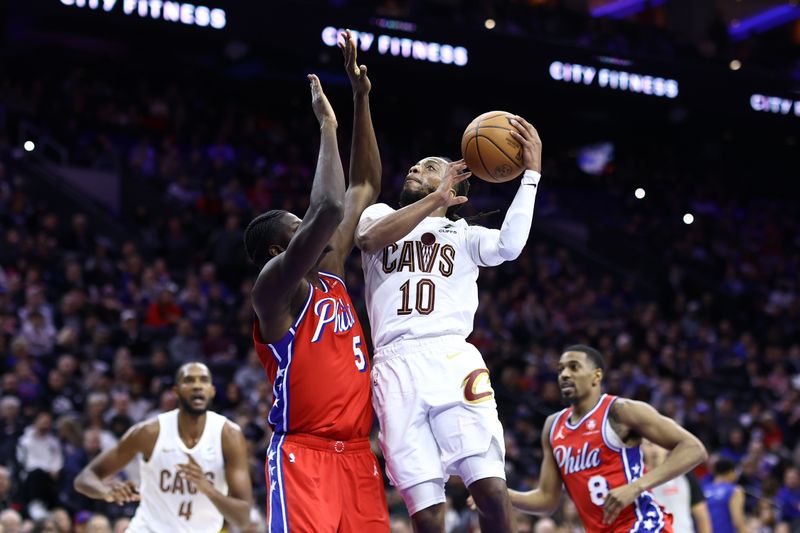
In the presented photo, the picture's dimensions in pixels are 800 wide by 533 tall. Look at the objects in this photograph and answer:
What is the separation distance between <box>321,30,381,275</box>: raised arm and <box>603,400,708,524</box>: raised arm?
1829 millimetres

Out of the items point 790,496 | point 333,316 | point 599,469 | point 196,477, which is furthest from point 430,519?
point 790,496

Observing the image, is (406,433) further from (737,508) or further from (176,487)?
(737,508)

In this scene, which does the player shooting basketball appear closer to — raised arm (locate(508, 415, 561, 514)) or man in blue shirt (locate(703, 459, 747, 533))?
raised arm (locate(508, 415, 561, 514))

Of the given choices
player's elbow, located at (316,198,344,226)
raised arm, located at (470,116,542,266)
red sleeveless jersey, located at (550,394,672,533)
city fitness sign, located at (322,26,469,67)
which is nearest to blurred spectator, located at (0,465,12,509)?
red sleeveless jersey, located at (550,394,672,533)

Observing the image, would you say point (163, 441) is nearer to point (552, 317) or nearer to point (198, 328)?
point (198, 328)

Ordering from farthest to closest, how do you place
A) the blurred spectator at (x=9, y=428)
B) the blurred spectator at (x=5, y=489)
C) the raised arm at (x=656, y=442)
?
1. the blurred spectator at (x=9, y=428)
2. the blurred spectator at (x=5, y=489)
3. the raised arm at (x=656, y=442)

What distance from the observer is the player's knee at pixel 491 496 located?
437 cm

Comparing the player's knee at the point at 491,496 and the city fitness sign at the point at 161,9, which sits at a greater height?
the city fitness sign at the point at 161,9

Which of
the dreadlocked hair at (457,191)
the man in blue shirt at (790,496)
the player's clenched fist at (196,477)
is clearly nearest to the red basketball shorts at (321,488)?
the dreadlocked hair at (457,191)

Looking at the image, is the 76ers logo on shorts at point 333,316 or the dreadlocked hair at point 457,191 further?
the dreadlocked hair at point 457,191

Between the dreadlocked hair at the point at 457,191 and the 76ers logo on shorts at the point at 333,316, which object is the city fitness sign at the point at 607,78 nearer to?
the dreadlocked hair at the point at 457,191

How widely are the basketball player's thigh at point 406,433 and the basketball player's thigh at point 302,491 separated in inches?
11.2

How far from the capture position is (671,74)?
64.5 feet

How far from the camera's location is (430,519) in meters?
4.39
